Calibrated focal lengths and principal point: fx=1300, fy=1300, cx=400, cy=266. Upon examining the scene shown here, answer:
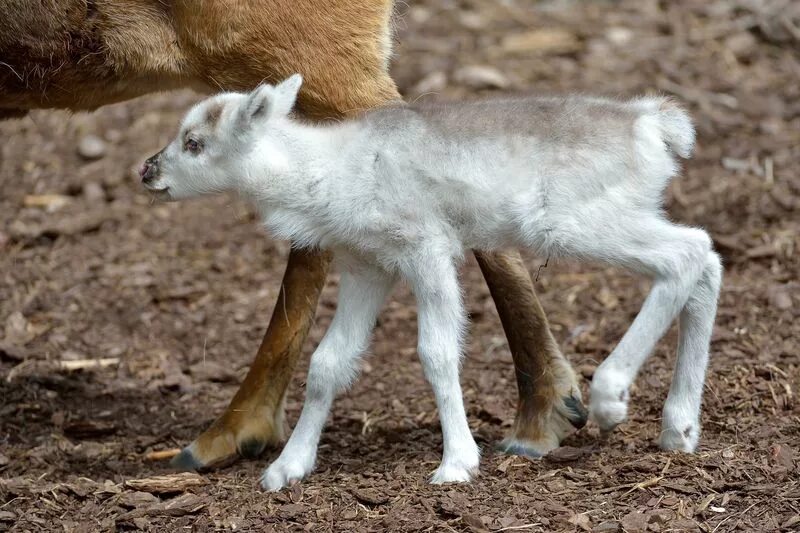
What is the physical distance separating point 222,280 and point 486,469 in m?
3.53

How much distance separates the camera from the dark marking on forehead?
4.72 meters

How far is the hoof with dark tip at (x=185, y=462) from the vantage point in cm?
561

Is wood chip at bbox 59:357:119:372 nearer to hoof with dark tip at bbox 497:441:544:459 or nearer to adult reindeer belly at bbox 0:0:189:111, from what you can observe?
adult reindeer belly at bbox 0:0:189:111

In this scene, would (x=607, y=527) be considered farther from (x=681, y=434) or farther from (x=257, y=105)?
(x=257, y=105)

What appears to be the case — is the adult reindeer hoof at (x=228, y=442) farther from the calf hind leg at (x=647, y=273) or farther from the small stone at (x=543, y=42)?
the small stone at (x=543, y=42)

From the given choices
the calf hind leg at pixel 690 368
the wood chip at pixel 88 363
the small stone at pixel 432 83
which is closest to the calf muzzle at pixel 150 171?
the calf hind leg at pixel 690 368

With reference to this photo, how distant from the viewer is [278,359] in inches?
232

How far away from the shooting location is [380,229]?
4.61m

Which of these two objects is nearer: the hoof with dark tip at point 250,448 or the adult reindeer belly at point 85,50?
→ the adult reindeer belly at point 85,50

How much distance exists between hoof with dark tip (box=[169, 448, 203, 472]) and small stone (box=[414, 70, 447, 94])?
482cm

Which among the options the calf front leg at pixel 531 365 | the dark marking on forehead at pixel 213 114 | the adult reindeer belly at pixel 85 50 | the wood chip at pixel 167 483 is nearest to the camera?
the dark marking on forehead at pixel 213 114

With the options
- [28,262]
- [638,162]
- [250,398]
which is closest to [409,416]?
[250,398]

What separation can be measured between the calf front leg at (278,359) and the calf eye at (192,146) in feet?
3.58

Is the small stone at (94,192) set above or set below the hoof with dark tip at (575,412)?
below
